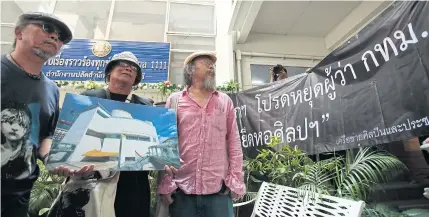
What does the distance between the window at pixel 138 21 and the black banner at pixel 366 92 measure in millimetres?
3216

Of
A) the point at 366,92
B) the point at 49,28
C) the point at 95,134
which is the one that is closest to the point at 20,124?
the point at 95,134

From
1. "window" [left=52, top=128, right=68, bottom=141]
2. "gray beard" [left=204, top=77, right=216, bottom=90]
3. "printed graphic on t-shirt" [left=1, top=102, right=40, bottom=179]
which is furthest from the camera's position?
"gray beard" [left=204, top=77, right=216, bottom=90]

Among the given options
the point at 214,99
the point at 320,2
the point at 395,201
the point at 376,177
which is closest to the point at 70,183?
the point at 214,99

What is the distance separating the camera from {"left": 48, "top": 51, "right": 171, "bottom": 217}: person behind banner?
917 mm

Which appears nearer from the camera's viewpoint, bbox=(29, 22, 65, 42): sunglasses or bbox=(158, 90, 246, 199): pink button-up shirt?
bbox=(29, 22, 65, 42): sunglasses

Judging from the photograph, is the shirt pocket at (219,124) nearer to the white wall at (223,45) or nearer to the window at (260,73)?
the white wall at (223,45)

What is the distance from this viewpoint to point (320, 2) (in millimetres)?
3832

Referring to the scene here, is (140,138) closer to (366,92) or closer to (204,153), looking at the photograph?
(204,153)

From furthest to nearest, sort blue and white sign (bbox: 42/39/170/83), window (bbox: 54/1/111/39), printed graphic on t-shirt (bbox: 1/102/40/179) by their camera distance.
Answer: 1. window (bbox: 54/1/111/39)
2. blue and white sign (bbox: 42/39/170/83)
3. printed graphic on t-shirt (bbox: 1/102/40/179)

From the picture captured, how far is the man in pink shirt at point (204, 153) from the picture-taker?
1.05 meters

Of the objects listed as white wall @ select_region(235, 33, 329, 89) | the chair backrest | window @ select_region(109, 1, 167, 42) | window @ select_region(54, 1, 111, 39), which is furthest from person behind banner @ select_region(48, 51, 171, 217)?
window @ select_region(54, 1, 111, 39)

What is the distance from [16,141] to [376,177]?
78.2 inches

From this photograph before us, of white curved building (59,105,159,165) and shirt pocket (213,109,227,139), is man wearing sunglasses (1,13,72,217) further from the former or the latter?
shirt pocket (213,109,227,139)

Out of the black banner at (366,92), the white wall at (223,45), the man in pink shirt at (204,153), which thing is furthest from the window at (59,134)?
the white wall at (223,45)
